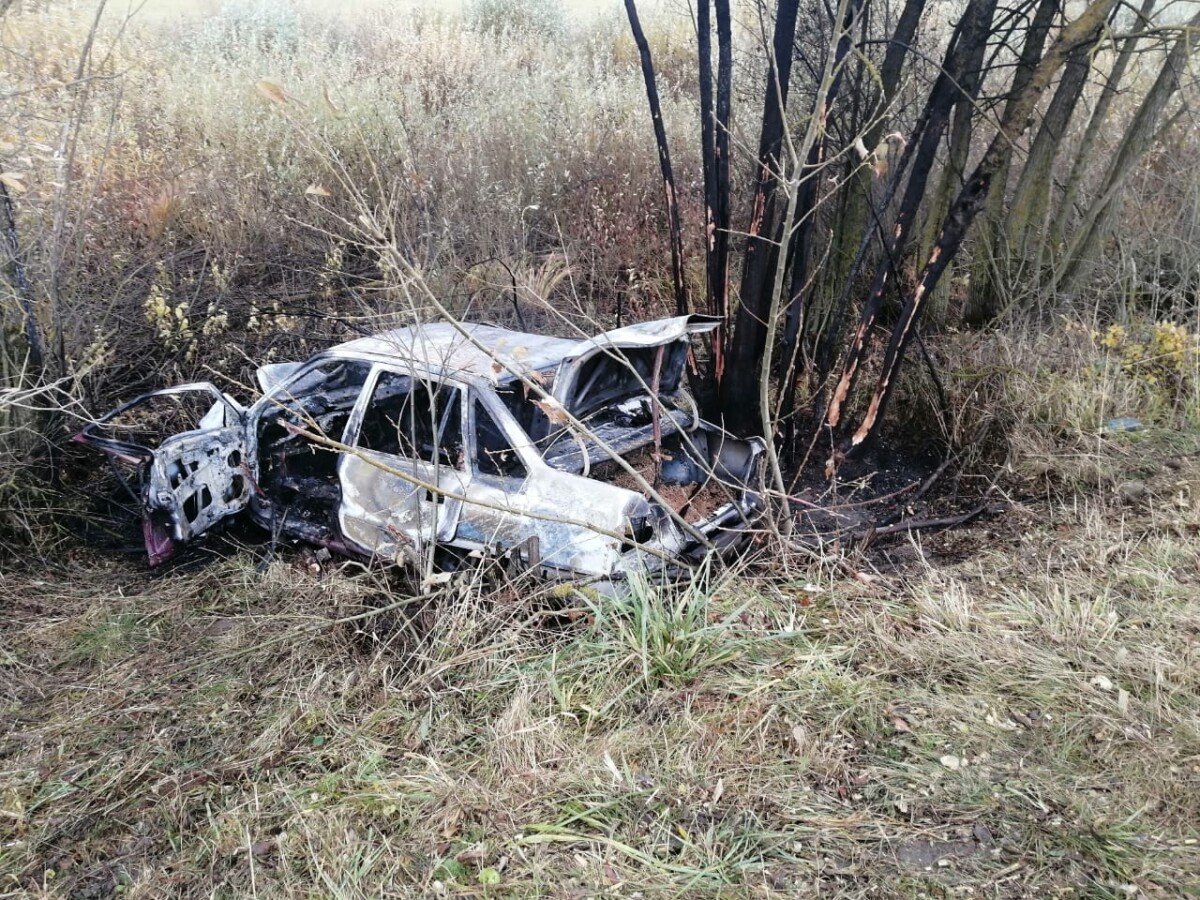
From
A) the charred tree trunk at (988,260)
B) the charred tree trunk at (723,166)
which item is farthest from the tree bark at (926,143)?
the charred tree trunk at (988,260)

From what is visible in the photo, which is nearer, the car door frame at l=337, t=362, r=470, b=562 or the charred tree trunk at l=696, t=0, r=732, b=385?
the car door frame at l=337, t=362, r=470, b=562

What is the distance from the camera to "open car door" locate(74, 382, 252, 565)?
192 inches

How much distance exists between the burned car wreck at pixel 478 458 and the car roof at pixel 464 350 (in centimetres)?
2

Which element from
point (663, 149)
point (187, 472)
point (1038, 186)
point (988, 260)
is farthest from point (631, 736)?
point (1038, 186)

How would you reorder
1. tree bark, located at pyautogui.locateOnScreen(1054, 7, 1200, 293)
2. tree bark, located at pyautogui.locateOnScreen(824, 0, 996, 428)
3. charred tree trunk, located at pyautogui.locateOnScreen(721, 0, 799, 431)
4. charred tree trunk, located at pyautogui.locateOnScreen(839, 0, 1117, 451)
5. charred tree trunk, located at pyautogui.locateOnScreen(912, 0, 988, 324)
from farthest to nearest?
tree bark, located at pyautogui.locateOnScreen(1054, 7, 1200, 293)
charred tree trunk, located at pyautogui.locateOnScreen(912, 0, 988, 324)
charred tree trunk, located at pyautogui.locateOnScreen(721, 0, 799, 431)
tree bark, located at pyautogui.locateOnScreen(824, 0, 996, 428)
charred tree trunk, located at pyautogui.locateOnScreen(839, 0, 1117, 451)

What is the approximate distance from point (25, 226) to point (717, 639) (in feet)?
19.4

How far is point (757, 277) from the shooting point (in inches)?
255

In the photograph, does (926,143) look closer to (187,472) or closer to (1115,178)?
(1115,178)

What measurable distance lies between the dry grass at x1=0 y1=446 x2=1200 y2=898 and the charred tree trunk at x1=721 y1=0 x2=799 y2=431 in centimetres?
232

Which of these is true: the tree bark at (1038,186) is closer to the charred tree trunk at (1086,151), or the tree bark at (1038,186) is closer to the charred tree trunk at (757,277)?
the charred tree trunk at (1086,151)

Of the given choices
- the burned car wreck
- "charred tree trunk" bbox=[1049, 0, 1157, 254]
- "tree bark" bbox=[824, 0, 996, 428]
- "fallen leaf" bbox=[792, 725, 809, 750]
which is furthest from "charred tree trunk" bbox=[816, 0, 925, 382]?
"fallen leaf" bbox=[792, 725, 809, 750]

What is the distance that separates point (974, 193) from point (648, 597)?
3.48 m

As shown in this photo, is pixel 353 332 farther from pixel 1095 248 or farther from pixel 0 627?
pixel 1095 248

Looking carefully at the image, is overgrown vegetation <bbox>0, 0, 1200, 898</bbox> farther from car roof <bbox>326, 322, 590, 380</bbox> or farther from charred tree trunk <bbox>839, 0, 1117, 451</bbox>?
car roof <bbox>326, 322, 590, 380</bbox>
